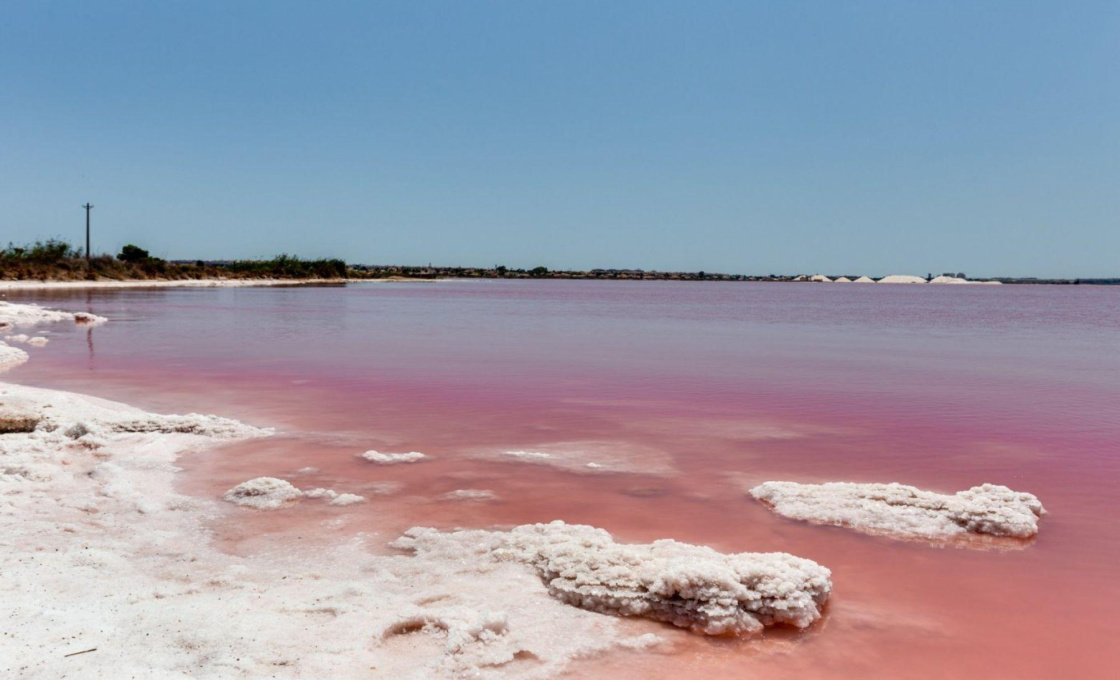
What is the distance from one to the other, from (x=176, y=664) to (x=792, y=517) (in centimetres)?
346

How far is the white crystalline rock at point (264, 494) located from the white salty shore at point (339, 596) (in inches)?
6.2

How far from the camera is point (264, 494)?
4.82 meters

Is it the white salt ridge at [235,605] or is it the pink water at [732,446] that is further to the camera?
the pink water at [732,446]

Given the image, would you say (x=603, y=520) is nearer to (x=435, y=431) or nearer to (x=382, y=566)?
(x=382, y=566)

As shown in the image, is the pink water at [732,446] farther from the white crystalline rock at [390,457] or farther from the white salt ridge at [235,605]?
the white salt ridge at [235,605]

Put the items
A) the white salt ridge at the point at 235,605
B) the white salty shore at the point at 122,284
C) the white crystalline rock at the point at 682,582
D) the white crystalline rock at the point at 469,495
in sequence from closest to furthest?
the white salt ridge at the point at 235,605
the white crystalline rock at the point at 682,582
the white crystalline rock at the point at 469,495
the white salty shore at the point at 122,284

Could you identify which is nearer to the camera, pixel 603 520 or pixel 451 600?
pixel 451 600

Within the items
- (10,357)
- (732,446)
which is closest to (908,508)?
(732,446)

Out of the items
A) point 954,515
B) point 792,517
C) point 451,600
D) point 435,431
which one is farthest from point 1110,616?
point 435,431

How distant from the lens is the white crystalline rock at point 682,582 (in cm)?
331

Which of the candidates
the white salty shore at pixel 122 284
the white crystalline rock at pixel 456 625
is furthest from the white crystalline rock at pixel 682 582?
the white salty shore at pixel 122 284

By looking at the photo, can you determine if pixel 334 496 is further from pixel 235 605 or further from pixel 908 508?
pixel 908 508

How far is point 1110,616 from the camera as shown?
3.50 metres

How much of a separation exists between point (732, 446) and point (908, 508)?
2.08m
